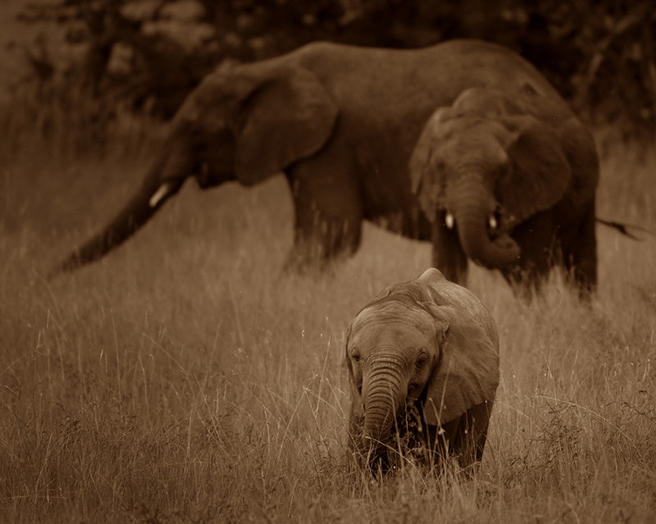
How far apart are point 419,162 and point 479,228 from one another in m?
0.94

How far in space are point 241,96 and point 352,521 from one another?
6012 millimetres

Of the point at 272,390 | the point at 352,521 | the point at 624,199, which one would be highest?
the point at 352,521

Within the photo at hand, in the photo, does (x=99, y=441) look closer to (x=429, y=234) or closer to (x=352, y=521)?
(x=352, y=521)

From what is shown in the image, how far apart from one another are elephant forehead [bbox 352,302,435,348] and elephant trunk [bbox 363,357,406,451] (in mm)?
85

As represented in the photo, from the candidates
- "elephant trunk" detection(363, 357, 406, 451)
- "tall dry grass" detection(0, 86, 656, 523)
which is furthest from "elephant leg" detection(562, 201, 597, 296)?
"elephant trunk" detection(363, 357, 406, 451)

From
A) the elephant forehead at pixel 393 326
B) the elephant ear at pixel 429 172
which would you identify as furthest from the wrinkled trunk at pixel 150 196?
the elephant forehead at pixel 393 326

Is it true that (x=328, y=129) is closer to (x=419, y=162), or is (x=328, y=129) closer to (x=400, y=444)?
(x=419, y=162)

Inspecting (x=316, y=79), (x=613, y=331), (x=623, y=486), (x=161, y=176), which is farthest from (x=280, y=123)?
(x=623, y=486)

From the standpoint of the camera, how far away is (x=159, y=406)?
5.52m

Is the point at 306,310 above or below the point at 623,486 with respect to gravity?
below

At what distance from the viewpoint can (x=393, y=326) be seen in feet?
13.1

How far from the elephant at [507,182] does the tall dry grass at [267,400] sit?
1.02 feet

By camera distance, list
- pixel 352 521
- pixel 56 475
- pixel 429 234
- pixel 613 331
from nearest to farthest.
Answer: pixel 352 521
pixel 56 475
pixel 613 331
pixel 429 234

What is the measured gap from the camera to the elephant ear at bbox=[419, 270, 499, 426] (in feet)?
13.5
